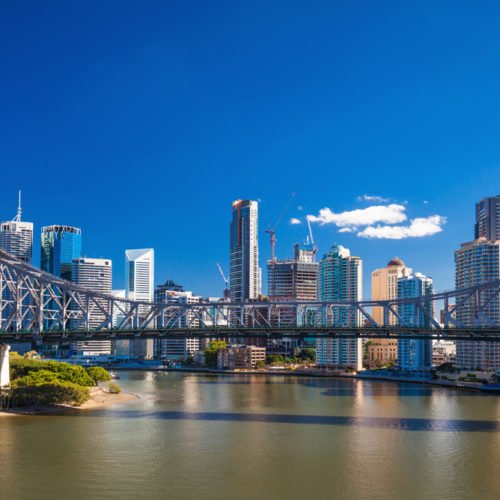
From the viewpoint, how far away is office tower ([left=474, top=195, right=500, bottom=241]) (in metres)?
128

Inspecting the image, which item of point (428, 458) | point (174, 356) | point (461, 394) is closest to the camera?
point (428, 458)

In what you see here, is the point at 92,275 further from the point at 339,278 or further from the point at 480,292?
the point at 480,292

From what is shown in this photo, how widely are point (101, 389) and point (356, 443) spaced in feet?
111

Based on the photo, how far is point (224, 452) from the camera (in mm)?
33625

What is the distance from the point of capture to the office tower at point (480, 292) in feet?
308

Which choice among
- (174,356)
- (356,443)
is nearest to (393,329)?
(356,443)

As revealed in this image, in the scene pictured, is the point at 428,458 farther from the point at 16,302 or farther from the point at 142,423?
the point at 16,302

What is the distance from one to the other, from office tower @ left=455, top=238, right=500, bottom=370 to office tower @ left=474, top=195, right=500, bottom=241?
22.2 metres

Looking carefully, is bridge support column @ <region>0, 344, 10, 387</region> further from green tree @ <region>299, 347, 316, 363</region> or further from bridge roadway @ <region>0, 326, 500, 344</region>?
green tree @ <region>299, 347, 316, 363</region>

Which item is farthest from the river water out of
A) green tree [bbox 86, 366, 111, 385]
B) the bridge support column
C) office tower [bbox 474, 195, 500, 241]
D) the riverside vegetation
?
office tower [bbox 474, 195, 500, 241]

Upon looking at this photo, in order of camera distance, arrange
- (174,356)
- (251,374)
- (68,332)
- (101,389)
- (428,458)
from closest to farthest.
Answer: (428,458) → (68,332) → (101,389) → (251,374) → (174,356)

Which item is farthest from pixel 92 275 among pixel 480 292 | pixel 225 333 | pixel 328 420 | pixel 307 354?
pixel 328 420

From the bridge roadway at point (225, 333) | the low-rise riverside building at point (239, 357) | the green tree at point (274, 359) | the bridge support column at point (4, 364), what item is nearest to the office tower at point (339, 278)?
the green tree at point (274, 359)

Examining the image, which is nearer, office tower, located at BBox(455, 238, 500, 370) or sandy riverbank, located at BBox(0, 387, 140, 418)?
sandy riverbank, located at BBox(0, 387, 140, 418)
